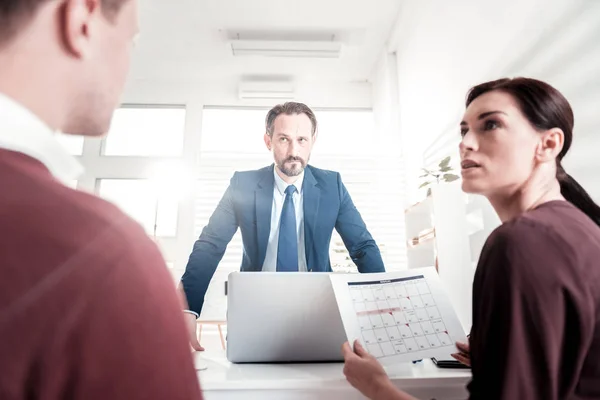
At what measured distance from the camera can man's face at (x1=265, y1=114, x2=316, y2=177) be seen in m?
2.00

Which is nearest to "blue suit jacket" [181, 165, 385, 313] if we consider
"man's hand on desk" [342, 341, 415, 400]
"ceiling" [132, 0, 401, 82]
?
"man's hand on desk" [342, 341, 415, 400]

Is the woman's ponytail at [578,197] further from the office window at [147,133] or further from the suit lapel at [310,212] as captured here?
the office window at [147,133]

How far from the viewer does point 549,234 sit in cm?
67

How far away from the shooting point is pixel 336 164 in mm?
4379

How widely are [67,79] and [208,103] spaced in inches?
180

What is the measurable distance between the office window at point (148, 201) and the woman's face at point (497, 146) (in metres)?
3.71

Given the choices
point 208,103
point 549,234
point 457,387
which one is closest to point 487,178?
point 549,234

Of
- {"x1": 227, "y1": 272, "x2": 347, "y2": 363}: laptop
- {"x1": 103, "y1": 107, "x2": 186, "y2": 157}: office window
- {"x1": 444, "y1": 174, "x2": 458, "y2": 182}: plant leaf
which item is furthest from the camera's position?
{"x1": 103, "y1": 107, "x2": 186, "y2": 157}: office window

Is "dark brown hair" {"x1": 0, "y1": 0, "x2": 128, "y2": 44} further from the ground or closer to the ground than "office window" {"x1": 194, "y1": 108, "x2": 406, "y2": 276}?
closer to the ground

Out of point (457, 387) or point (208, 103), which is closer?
point (457, 387)

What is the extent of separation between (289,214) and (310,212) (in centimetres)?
10

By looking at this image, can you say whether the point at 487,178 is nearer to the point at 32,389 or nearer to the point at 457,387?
the point at 457,387

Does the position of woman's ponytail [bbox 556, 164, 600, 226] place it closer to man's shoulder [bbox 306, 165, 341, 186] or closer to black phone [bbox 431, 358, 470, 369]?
black phone [bbox 431, 358, 470, 369]

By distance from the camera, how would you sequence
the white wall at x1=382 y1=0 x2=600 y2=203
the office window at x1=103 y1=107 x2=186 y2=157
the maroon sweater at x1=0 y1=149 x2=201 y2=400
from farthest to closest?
the office window at x1=103 y1=107 x2=186 y2=157
the white wall at x1=382 y1=0 x2=600 y2=203
the maroon sweater at x1=0 y1=149 x2=201 y2=400
